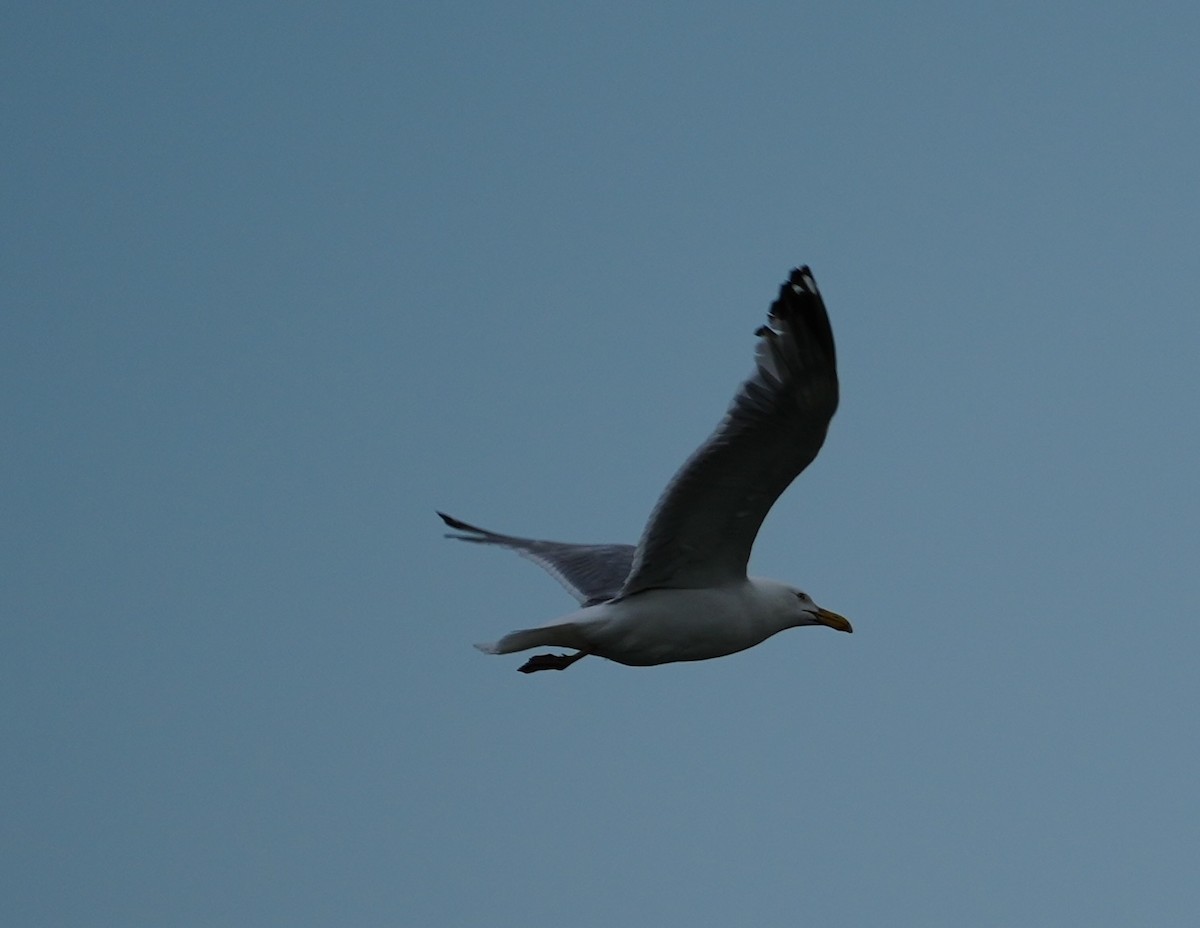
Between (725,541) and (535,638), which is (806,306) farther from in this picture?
(535,638)

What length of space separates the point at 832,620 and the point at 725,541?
1.59 m

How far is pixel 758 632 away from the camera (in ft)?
37.9

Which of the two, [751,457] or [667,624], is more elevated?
[751,457]

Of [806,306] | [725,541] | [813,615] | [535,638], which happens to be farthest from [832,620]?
[806,306]

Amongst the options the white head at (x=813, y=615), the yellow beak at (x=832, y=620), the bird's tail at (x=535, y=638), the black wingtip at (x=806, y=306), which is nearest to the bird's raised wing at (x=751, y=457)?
the black wingtip at (x=806, y=306)

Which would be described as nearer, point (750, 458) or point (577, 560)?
point (750, 458)

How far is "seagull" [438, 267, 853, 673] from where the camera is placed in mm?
9633

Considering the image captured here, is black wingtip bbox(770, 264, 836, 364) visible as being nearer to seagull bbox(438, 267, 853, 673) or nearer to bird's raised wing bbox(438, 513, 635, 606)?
seagull bbox(438, 267, 853, 673)

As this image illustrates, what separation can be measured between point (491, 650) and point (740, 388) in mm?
2371

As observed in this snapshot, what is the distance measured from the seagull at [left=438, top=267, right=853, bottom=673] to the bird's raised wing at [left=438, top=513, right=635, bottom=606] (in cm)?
2

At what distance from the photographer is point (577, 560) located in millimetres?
13203

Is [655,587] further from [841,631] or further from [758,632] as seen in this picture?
[841,631]

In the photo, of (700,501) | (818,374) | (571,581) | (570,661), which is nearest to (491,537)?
(571,581)

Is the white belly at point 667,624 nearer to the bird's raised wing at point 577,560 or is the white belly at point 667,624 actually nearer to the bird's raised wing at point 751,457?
the bird's raised wing at point 751,457
